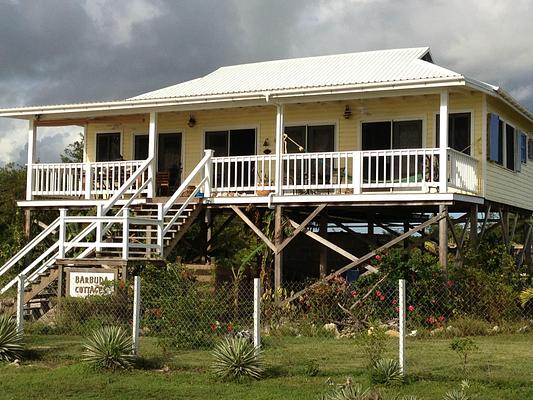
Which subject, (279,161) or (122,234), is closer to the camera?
(279,161)

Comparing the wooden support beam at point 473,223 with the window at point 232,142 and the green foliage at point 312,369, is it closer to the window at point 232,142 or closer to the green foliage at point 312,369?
the window at point 232,142

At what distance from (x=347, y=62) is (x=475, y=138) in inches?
208

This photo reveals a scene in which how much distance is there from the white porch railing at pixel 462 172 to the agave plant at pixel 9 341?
937 cm

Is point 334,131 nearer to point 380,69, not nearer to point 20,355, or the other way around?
point 380,69

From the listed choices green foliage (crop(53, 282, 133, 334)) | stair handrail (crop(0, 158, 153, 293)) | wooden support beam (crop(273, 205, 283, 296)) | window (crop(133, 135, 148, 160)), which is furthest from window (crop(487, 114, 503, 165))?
window (crop(133, 135, 148, 160))

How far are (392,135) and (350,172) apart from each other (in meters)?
1.37

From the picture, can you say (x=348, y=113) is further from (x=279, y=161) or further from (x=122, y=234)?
(x=122, y=234)

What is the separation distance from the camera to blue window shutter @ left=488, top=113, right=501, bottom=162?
2025 centimetres

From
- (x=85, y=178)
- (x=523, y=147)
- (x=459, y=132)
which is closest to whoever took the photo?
(x=459, y=132)

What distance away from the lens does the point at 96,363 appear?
487 inches

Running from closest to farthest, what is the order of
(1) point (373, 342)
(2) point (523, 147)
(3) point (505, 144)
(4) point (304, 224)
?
(1) point (373, 342) → (4) point (304, 224) → (3) point (505, 144) → (2) point (523, 147)

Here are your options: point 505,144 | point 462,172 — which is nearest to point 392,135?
point 462,172

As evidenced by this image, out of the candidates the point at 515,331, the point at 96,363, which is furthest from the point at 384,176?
the point at 96,363

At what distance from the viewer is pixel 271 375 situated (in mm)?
11828
